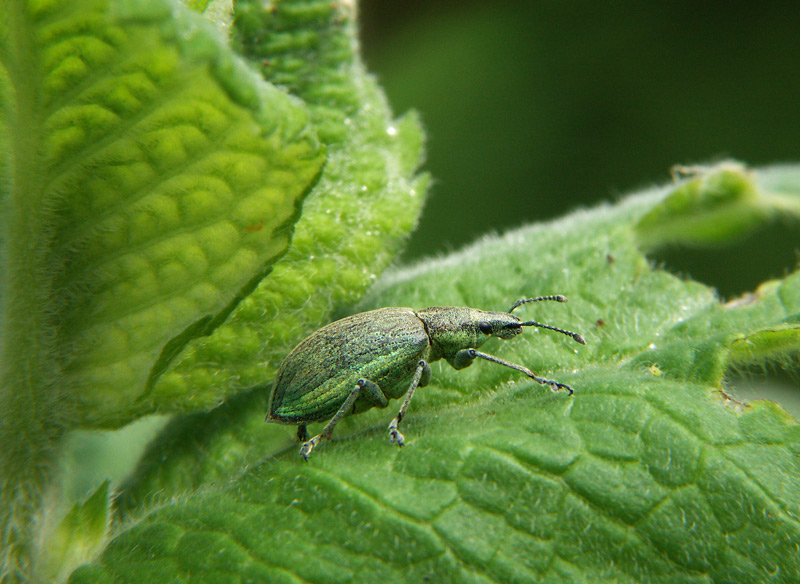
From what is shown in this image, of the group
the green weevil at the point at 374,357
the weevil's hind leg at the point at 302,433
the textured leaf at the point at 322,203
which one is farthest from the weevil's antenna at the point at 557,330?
the weevil's hind leg at the point at 302,433

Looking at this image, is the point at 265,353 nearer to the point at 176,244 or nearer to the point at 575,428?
the point at 176,244

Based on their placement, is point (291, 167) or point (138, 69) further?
point (291, 167)

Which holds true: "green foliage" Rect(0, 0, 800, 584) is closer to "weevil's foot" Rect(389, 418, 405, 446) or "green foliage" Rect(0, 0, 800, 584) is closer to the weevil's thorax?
"weevil's foot" Rect(389, 418, 405, 446)

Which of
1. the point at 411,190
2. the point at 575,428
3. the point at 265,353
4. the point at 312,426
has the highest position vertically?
the point at 411,190

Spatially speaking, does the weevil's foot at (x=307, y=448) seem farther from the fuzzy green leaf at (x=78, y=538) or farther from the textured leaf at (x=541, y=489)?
the fuzzy green leaf at (x=78, y=538)

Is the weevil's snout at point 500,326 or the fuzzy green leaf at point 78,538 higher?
the weevil's snout at point 500,326

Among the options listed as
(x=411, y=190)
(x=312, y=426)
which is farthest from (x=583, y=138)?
(x=312, y=426)

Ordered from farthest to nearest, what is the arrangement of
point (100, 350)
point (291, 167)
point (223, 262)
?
point (100, 350) < point (223, 262) < point (291, 167)
